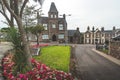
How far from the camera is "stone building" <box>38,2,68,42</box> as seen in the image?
252ft

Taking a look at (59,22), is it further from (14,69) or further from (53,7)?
(14,69)

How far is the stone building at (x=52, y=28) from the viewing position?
7688cm

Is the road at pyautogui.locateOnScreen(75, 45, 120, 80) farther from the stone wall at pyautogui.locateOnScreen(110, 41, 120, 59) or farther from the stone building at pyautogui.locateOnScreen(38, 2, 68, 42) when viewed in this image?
the stone building at pyautogui.locateOnScreen(38, 2, 68, 42)

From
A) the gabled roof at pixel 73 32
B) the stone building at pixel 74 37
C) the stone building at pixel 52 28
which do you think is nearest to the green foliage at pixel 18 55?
the stone building at pixel 52 28

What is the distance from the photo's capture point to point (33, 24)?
42.1 metres

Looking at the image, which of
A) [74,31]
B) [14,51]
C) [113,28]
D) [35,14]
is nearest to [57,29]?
[74,31]

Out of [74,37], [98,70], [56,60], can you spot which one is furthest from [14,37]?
[74,37]

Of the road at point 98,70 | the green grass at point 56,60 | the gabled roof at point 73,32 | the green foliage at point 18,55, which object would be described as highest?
the gabled roof at point 73,32

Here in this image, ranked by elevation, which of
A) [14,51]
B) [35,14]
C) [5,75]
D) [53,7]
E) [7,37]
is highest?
[53,7]

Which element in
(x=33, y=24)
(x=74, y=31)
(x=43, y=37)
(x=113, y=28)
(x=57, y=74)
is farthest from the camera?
(x=113, y=28)

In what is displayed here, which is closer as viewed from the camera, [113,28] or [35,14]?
[35,14]

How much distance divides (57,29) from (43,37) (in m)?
5.54

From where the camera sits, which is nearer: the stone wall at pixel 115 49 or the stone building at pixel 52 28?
the stone wall at pixel 115 49

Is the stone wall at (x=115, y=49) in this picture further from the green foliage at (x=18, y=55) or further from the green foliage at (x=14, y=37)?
the green foliage at (x=14, y=37)
